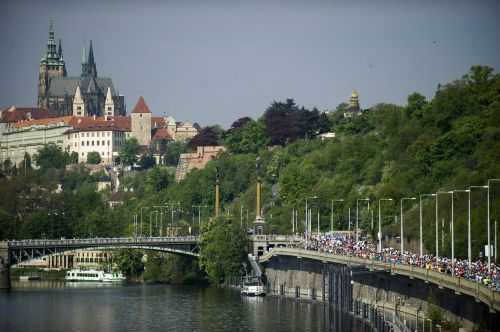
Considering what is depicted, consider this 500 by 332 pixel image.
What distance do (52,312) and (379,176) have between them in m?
48.9

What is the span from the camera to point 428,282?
88625 mm

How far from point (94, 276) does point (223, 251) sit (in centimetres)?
3064

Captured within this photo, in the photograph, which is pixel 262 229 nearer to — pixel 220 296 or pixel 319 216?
pixel 319 216

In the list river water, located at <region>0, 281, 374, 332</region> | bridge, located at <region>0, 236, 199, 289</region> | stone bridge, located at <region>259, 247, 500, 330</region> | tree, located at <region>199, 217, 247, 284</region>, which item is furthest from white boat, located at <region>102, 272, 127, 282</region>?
stone bridge, located at <region>259, 247, 500, 330</region>

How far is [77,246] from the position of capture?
14312 cm

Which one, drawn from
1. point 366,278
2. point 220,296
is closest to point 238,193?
point 220,296

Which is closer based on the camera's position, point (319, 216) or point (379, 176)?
point (319, 216)

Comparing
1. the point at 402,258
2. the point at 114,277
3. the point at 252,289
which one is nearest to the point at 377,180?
the point at 114,277

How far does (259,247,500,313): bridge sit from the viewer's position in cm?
7531

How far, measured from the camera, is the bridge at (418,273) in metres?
75.3

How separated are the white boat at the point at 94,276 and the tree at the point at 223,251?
2263 cm

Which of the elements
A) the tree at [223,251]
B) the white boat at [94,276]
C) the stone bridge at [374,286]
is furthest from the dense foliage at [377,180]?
the white boat at [94,276]

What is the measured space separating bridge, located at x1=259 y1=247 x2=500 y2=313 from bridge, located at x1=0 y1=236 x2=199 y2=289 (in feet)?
55.8

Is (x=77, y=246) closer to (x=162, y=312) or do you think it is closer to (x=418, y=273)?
(x=162, y=312)
